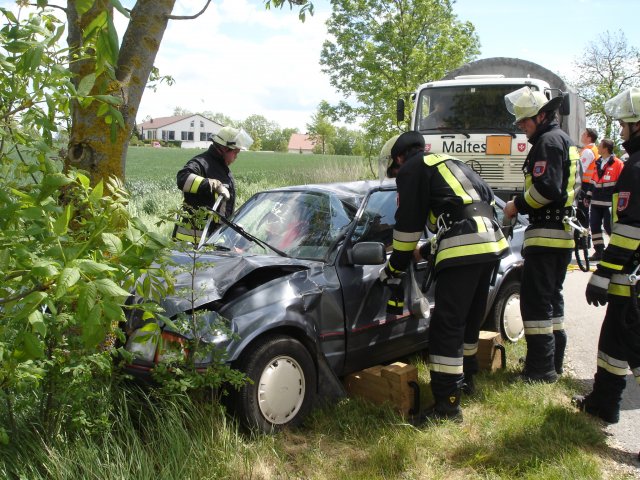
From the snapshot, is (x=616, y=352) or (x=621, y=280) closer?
(x=621, y=280)

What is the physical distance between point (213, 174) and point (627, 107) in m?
3.59

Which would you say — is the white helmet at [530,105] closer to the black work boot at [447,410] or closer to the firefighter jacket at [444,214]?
the firefighter jacket at [444,214]

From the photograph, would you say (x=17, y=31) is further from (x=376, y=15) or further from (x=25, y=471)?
(x=376, y=15)

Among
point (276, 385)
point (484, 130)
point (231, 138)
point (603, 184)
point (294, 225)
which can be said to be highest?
point (484, 130)

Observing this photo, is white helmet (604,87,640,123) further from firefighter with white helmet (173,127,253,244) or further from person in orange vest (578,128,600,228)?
person in orange vest (578,128,600,228)

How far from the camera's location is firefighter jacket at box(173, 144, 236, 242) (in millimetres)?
5422

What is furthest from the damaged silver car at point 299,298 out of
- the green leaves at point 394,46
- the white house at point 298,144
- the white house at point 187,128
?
the white house at point 298,144

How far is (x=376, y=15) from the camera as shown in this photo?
644 inches

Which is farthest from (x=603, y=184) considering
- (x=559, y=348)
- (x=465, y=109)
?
(x=559, y=348)

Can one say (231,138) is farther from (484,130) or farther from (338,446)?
(484,130)

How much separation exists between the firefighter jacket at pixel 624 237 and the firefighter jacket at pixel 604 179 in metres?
6.63

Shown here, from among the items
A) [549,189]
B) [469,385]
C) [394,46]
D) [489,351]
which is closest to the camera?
[549,189]

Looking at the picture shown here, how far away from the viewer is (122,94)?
351 cm

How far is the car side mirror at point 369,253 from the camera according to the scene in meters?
3.78
